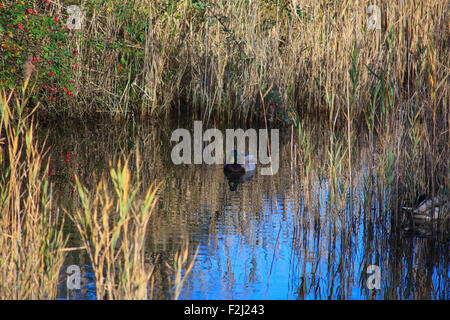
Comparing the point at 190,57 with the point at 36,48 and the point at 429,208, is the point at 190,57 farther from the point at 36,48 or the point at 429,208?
the point at 429,208

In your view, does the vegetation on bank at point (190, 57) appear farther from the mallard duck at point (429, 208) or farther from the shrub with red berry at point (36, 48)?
the mallard duck at point (429, 208)

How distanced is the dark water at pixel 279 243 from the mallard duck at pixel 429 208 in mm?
166

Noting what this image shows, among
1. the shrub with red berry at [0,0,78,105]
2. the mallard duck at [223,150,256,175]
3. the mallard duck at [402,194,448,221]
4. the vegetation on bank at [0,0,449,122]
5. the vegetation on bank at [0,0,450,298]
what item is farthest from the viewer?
the vegetation on bank at [0,0,449,122]

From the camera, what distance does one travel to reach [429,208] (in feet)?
15.7

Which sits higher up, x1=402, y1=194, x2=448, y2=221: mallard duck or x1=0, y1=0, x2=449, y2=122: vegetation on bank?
x1=0, y1=0, x2=449, y2=122: vegetation on bank

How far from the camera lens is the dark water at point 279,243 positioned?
3990 mm

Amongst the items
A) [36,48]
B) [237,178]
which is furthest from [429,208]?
[36,48]

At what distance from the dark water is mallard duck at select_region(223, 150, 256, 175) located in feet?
0.65

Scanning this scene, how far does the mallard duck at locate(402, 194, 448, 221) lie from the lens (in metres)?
4.75

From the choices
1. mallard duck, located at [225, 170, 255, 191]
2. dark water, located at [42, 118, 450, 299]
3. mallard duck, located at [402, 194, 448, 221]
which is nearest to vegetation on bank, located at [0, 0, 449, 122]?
mallard duck, located at [225, 170, 255, 191]

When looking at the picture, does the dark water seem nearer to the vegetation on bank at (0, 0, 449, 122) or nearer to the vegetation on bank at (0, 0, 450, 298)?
the vegetation on bank at (0, 0, 450, 298)

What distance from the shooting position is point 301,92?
9.98 m
